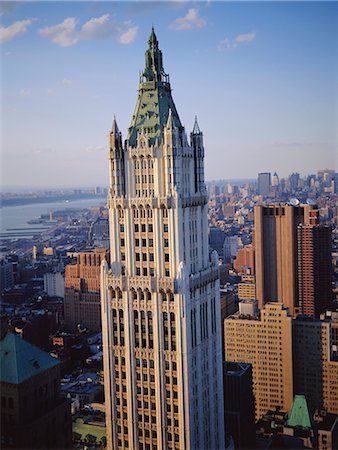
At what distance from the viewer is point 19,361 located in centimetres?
330

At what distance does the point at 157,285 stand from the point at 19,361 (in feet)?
5.65

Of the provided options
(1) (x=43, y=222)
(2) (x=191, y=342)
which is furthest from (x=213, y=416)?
(1) (x=43, y=222)

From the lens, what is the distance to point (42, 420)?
130 inches

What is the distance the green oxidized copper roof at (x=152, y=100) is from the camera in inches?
197

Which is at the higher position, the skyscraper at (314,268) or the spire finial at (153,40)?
the spire finial at (153,40)

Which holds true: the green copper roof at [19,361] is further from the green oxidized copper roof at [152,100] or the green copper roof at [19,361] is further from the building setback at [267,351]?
the building setback at [267,351]

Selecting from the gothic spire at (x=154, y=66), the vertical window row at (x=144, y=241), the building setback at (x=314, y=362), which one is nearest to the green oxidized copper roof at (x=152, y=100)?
the gothic spire at (x=154, y=66)

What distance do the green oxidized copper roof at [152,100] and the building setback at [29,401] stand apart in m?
2.22

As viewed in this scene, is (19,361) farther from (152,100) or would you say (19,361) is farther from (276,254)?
(276,254)

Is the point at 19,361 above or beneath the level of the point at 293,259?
above

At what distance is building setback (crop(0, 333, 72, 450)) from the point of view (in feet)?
10.4

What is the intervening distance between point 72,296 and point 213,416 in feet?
30.3

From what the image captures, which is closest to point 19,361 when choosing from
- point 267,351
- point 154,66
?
point 154,66

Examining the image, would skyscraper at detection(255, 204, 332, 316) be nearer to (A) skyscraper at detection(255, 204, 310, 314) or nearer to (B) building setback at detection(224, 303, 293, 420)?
(A) skyscraper at detection(255, 204, 310, 314)
